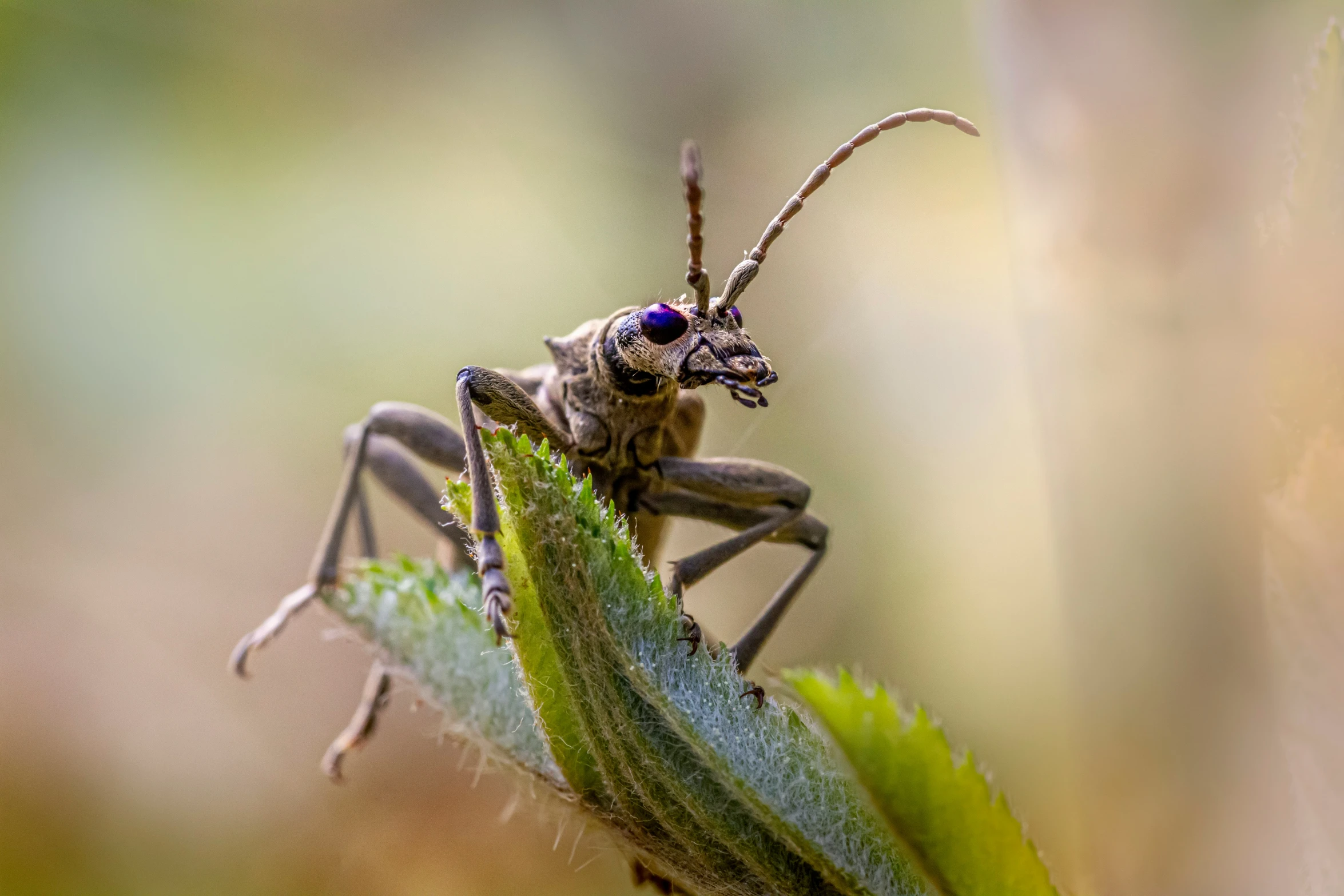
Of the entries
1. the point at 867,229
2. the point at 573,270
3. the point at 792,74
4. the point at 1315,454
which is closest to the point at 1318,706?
the point at 1315,454

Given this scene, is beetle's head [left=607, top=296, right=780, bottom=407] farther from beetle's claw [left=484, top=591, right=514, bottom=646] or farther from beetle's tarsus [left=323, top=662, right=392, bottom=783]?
beetle's tarsus [left=323, top=662, right=392, bottom=783]

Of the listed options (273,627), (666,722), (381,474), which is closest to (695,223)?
(666,722)

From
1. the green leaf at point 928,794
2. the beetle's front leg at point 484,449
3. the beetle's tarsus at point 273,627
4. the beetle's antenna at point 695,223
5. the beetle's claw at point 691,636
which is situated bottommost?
the beetle's tarsus at point 273,627

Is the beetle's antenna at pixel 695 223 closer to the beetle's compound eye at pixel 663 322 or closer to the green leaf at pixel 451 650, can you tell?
the beetle's compound eye at pixel 663 322

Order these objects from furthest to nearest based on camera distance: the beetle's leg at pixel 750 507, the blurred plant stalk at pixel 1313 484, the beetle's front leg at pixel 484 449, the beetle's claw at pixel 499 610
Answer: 1. the beetle's leg at pixel 750 507
2. the beetle's front leg at pixel 484 449
3. the beetle's claw at pixel 499 610
4. the blurred plant stalk at pixel 1313 484

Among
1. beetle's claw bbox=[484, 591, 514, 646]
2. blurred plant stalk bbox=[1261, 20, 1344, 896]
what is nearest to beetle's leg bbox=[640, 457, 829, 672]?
beetle's claw bbox=[484, 591, 514, 646]

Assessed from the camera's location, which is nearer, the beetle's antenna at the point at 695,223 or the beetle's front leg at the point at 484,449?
the beetle's front leg at the point at 484,449

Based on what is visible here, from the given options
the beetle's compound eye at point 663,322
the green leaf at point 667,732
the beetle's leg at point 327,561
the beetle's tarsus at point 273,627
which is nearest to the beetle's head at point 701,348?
the beetle's compound eye at point 663,322

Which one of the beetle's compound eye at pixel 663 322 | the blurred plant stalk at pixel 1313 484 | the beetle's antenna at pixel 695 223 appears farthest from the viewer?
the beetle's compound eye at pixel 663 322
